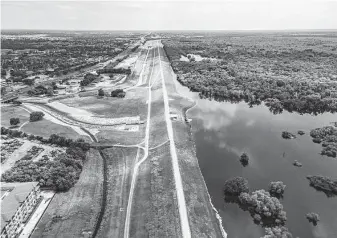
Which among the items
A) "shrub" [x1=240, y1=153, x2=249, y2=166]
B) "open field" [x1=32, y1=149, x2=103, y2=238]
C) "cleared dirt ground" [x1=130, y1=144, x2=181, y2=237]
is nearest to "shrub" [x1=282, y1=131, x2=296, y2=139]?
"shrub" [x1=240, y1=153, x2=249, y2=166]

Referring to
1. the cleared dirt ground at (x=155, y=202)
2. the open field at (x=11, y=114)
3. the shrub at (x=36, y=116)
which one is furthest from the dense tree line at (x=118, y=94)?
the cleared dirt ground at (x=155, y=202)

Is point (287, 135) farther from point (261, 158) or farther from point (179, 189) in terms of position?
point (179, 189)

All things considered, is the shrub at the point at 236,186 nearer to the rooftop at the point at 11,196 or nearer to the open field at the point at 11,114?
the rooftop at the point at 11,196

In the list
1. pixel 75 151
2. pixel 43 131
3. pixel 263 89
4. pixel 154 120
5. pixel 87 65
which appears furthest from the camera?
pixel 87 65

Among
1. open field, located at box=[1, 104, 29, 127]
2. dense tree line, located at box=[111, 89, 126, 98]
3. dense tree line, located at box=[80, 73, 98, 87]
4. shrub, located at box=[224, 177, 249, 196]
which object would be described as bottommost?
shrub, located at box=[224, 177, 249, 196]

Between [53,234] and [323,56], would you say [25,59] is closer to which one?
[53,234]

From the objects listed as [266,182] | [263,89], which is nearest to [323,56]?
[263,89]

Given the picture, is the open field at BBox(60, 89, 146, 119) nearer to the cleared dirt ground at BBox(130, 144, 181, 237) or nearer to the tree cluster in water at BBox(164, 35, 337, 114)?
the tree cluster in water at BBox(164, 35, 337, 114)
